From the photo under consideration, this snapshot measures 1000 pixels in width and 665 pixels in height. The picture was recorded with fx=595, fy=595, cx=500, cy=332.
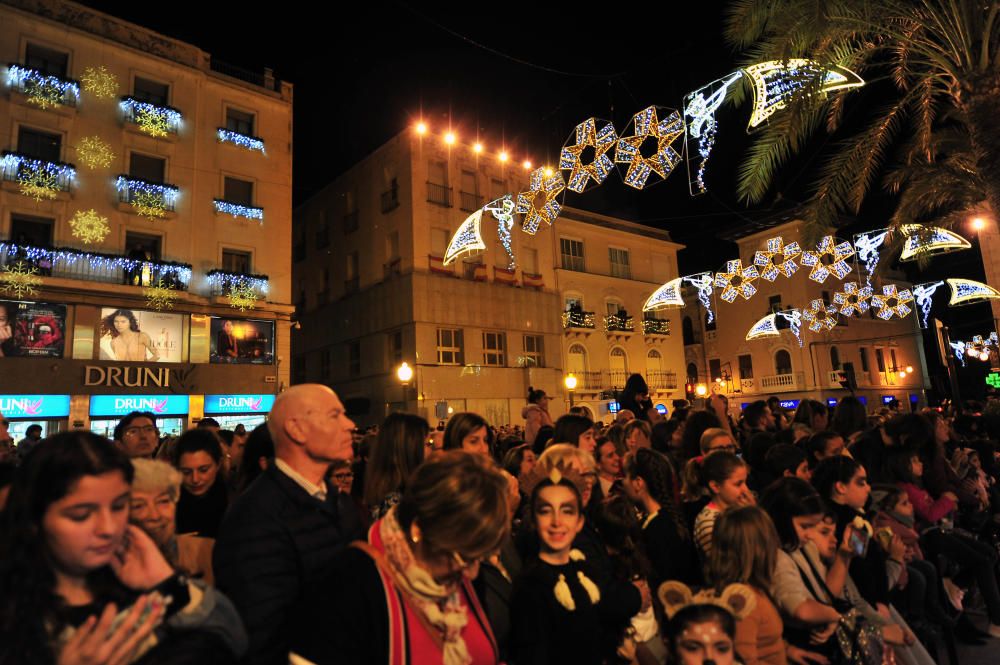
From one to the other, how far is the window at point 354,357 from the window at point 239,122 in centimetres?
1013

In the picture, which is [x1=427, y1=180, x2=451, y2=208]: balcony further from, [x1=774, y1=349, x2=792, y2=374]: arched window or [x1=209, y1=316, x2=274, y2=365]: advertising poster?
[x1=774, y1=349, x2=792, y2=374]: arched window

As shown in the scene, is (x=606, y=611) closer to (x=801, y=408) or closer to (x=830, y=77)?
(x=801, y=408)

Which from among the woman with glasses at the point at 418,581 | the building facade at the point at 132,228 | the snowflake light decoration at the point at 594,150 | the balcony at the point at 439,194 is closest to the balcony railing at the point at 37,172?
the building facade at the point at 132,228

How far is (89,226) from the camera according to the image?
17.6 metres

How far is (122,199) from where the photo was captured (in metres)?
18.3

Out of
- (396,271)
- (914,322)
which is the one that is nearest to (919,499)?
(396,271)

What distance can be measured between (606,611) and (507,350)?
2399 centimetres

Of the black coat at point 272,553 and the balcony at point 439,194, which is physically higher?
the balcony at point 439,194

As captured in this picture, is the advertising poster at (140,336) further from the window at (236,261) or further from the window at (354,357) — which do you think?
the window at (354,357)

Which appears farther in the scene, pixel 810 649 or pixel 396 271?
pixel 396 271

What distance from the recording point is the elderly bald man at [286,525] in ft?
6.59

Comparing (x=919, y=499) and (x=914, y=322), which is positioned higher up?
(x=914, y=322)

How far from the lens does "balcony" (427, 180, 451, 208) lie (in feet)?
85.4

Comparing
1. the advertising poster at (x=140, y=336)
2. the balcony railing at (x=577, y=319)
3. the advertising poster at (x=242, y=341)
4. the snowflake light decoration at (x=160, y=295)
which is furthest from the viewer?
the balcony railing at (x=577, y=319)
